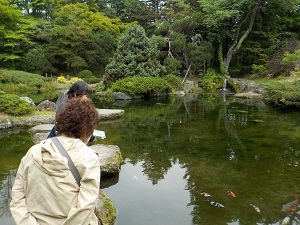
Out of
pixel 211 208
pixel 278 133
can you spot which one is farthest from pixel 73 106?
pixel 278 133

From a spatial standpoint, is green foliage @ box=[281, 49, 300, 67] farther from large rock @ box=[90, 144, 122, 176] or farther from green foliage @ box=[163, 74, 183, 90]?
A: large rock @ box=[90, 144, 122, 176]

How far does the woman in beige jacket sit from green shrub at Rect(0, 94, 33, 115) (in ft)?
28.5

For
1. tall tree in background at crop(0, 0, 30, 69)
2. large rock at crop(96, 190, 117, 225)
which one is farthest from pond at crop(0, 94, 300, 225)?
tall tree in background at crop(0, 0, 30, 69)

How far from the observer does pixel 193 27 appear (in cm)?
2536

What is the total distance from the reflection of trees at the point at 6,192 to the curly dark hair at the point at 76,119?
3.02 metres

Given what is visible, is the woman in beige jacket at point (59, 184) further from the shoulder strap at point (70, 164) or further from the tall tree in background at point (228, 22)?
→ the tall tree in background at point (228, 22)

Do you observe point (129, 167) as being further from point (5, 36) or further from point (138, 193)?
point (5, 36)

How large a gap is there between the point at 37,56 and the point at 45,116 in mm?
20816

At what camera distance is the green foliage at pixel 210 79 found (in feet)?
77.5

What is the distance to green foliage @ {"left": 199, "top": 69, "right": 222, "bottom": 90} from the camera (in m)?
23.6

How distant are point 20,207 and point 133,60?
19.0 m

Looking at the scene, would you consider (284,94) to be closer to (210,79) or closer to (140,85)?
(140,85)

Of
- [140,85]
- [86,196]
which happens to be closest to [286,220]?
[86,196]

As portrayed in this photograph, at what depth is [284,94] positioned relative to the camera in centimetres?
1324
